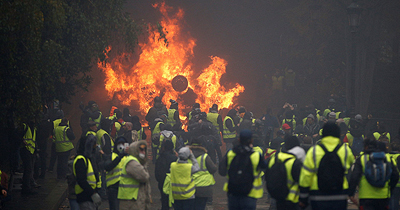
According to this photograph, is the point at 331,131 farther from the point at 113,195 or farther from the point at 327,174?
the point at 113,195

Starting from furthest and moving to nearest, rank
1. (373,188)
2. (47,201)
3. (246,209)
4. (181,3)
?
(181,3) < (47,201) < (373,188) < (246,209)

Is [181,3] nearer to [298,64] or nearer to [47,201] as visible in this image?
[298,64]

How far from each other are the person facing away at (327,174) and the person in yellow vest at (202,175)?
242cm

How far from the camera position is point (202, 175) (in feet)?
28.2

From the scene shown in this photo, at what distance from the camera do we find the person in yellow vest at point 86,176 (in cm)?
745

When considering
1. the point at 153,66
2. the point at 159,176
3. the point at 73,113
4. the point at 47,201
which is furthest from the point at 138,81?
the point at 159,176

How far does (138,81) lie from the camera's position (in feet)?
87.7

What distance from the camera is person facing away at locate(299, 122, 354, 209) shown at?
6.27 metres

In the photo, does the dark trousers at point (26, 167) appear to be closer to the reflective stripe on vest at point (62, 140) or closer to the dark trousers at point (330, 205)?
the reflective stripe on vest at point (62, 140)

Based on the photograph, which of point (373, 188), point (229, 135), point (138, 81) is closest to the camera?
point (373, 188)

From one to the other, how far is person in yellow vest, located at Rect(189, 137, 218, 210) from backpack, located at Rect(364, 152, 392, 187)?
2.63 metres

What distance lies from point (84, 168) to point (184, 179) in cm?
167

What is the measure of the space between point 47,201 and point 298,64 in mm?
19327

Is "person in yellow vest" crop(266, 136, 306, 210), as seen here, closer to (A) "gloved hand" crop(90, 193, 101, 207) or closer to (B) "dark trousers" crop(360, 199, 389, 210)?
(B) "dark trousers" crop(360, 199, 389, 210)
